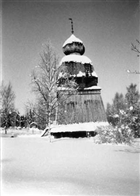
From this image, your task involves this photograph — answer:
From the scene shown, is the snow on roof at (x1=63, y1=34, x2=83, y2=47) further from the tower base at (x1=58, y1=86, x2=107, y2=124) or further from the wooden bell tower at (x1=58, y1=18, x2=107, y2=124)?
the tower base at (x1=58, y1=86, x2=107, y2=124)

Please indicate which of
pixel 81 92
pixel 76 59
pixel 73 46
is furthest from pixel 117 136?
pixel 73 46

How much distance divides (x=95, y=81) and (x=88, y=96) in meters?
2.78

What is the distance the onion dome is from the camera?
2517cm

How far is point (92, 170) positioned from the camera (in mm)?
5625

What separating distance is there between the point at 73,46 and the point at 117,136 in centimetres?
1687

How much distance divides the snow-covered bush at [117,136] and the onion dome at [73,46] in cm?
1533

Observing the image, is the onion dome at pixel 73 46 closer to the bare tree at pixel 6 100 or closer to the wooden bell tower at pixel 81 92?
the wooden bell tower at pixel 81 92

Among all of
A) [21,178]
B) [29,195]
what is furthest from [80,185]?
[21,178]

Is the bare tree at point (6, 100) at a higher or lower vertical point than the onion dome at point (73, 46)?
lower

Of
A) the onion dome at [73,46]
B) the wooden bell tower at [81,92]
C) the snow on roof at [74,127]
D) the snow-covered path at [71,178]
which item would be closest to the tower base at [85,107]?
the wooden bell tower at [81,92]

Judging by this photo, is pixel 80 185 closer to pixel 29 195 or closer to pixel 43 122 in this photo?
pixel 29 195

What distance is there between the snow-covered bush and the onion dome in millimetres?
15326

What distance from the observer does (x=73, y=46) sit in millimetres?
25094

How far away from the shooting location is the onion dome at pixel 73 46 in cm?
2517
